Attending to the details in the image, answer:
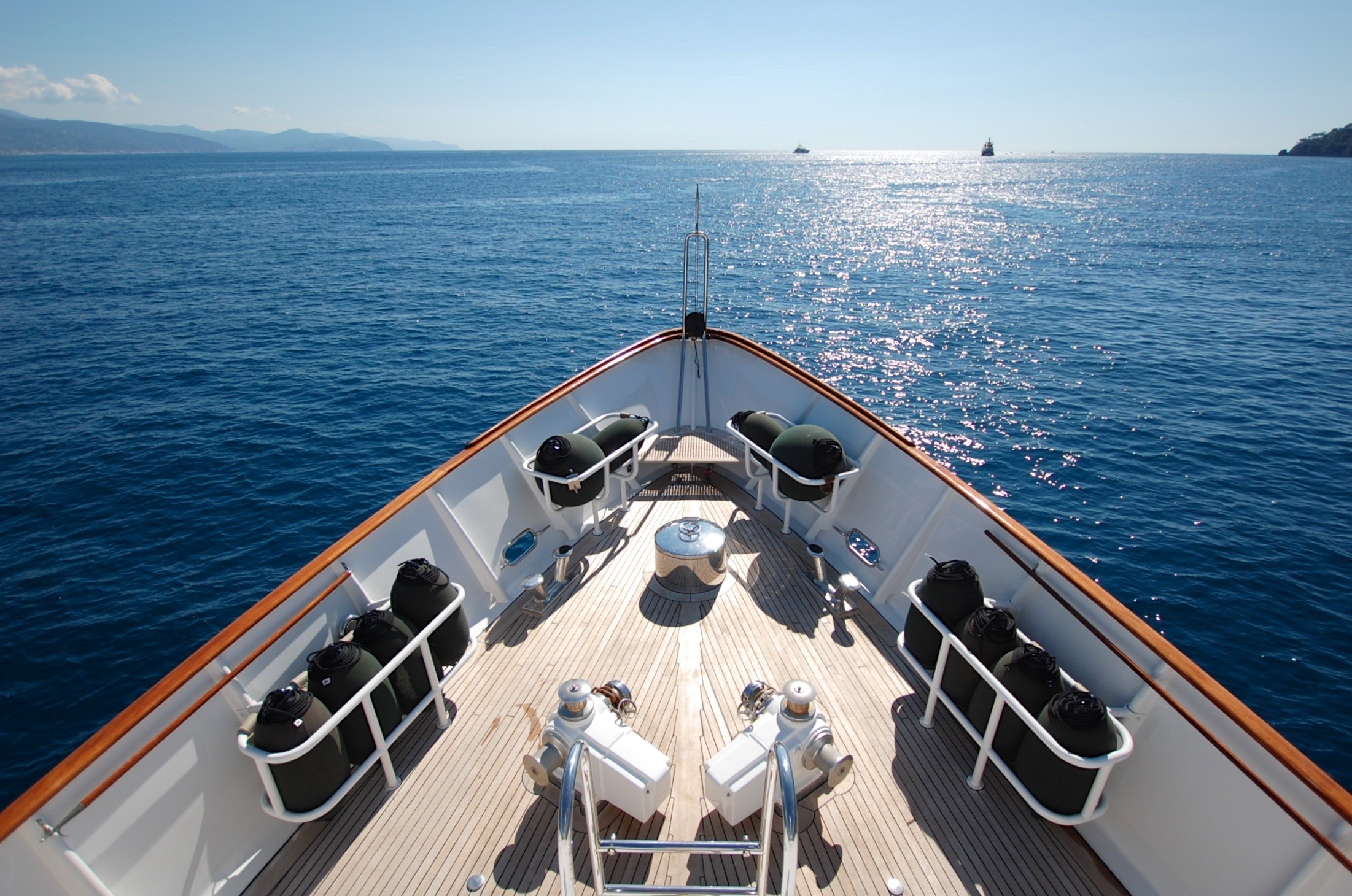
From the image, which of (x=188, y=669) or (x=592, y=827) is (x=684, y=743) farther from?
(x=188, y=669)

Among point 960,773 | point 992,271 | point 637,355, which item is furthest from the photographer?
point 992,271

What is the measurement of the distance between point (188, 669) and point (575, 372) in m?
21.9

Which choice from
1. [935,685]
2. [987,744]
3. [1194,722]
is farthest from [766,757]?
[1194,722]

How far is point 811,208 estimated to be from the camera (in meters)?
86.6

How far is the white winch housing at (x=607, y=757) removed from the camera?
422 centimetres

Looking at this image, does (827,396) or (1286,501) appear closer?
(827,396)

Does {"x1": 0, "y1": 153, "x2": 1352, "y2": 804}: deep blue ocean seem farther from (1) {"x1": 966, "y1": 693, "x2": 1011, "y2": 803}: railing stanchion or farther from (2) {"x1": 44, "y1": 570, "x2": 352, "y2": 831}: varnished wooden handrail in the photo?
(1) {"x1": 966, "y1": 693, "x2": 1011, "y2": 803}: railing stanchion

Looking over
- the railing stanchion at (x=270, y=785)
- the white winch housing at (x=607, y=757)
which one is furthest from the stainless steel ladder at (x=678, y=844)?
the railing stanchion at (x=270, y=785)

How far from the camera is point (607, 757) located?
14.0 ft

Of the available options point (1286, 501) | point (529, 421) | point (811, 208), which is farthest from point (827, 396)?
point (811, 208)

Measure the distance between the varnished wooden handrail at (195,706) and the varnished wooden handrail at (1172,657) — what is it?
5481 millimetres

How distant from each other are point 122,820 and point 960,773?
5433mm

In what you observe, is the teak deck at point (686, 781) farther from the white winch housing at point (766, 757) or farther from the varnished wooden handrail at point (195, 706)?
the varnished wooden handrail at point (195, 706)

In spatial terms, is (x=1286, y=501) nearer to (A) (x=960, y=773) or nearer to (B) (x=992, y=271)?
(A) (x=960, y=773)
